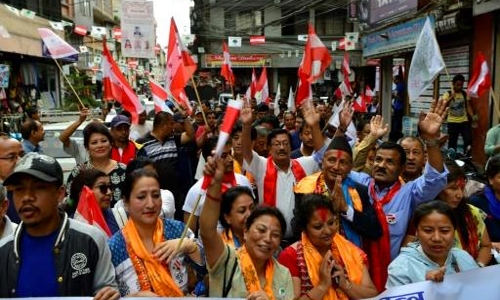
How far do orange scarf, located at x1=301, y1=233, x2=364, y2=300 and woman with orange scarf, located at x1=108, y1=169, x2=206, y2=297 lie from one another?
1.97 feet

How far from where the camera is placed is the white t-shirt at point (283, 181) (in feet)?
14.7

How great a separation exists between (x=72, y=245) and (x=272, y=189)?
2452mm

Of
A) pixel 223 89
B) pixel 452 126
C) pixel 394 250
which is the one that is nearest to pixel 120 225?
pixel 394 250

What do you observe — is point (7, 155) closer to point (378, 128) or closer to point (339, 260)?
point (339, 260)

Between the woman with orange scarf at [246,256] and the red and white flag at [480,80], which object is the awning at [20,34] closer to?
the red and white flag at [480,80]

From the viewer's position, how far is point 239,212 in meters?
3.44

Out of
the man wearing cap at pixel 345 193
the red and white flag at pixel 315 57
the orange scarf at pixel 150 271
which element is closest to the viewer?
the orange scarf at pixel 150 271

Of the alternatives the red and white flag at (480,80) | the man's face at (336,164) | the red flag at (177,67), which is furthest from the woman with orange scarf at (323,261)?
the red and white flag at (480,80)

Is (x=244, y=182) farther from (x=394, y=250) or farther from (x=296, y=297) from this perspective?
(x=296, y=297)

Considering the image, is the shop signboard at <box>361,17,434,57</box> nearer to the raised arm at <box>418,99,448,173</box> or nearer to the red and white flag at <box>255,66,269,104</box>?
the red and white flag at <box>255,66,269,104</box>

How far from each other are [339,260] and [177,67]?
4359 mm

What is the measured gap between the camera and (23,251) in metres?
2.29

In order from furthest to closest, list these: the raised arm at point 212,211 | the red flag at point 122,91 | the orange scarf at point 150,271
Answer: the red flag at point 122,91
the orange scarf at point 150,271
the raised arm at point 212,211

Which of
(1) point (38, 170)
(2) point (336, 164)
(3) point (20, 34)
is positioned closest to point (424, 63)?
(2) point (336, 164)
